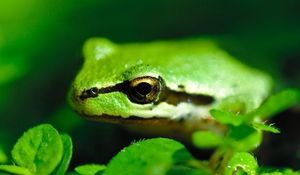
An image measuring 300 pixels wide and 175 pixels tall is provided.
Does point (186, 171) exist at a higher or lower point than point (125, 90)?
lower

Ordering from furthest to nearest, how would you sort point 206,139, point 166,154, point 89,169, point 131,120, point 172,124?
1. point 172,124
2. point 131,120
3. point 89,169
4. point 166,154
5. point 206,139

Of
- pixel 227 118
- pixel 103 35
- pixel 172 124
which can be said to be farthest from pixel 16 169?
pixel 103 35

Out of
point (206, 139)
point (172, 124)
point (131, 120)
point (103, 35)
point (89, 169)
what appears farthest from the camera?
point (103, 35)

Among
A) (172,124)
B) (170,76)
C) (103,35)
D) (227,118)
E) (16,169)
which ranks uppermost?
(103,35)

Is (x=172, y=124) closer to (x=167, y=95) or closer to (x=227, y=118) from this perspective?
(x=167, y=95)

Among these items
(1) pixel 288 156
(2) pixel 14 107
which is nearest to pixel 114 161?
(1) pixel 288 156
